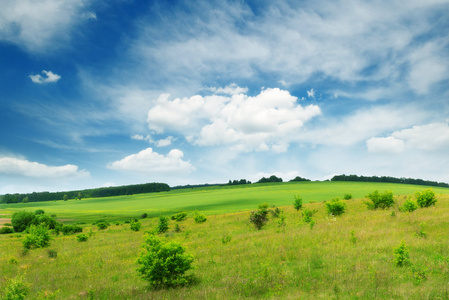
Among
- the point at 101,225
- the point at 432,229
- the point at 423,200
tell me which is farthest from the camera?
the point at 101,225

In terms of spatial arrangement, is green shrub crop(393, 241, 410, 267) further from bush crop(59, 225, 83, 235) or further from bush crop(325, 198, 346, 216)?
bush crop(59, 225, 83, 235)

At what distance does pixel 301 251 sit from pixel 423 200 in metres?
23.3

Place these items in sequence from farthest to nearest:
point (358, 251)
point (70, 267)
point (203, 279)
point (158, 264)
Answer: point (70, 267), point (358, 251), point (203, 279), point (158, 264)

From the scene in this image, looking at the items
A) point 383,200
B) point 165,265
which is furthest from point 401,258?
point 383,200

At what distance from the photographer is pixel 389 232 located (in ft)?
57.3

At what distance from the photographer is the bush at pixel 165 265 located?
11.9 m

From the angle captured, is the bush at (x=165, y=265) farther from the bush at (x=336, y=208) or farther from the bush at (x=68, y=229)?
the bush at (x=68, y=229)

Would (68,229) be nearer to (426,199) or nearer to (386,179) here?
(426,199)

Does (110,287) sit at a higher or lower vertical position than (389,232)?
lower

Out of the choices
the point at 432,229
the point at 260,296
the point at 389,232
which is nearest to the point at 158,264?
the point at 260,296

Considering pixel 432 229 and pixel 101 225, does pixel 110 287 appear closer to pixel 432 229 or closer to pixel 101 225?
pixel 432 229

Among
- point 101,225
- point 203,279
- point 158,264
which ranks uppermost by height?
point 158,264

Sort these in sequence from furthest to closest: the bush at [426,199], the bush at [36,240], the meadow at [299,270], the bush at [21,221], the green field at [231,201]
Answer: the green field at [231,201] → the bush at [21,221] → the bush at [36,240] → the bush at [426,199] → the meadow at [299,270]

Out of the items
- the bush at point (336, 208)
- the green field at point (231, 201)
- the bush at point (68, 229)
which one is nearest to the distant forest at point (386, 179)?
the green field at point (231, 201)
